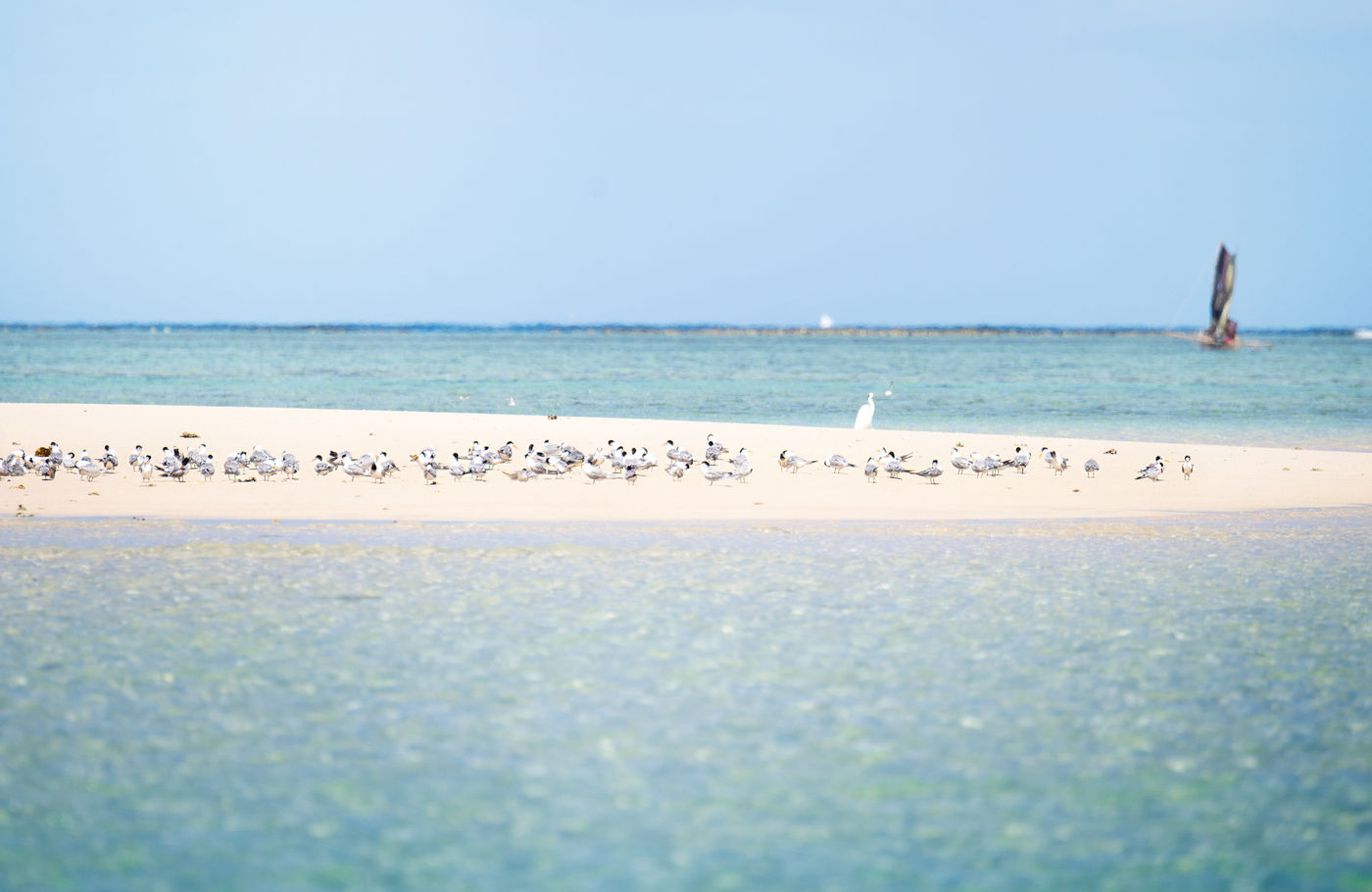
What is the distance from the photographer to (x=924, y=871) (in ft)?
20.5

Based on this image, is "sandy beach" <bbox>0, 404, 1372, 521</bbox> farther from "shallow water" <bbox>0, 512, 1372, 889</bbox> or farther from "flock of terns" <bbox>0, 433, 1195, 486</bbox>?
"shallow water" <bbox>0, 512, 1372, 889</bbox>

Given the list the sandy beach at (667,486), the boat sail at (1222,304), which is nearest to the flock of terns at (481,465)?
the sandy beach at (667,486)

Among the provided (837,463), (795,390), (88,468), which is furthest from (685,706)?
(795,390)

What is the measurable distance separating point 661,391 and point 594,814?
47654 millimetres

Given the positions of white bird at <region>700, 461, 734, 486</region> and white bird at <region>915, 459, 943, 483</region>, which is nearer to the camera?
white bird at <region>700, 461, 734, 486</region>

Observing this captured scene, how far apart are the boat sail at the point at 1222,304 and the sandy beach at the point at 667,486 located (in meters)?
78.7

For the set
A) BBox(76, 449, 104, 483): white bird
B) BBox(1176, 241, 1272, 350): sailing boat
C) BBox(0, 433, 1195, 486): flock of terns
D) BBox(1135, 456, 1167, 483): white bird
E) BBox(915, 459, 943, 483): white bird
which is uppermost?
BBox(1176, 241, 1272, 350): sailing boat

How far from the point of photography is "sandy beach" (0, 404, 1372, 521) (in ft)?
56.0

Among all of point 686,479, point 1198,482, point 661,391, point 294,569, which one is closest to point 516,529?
point 294,569

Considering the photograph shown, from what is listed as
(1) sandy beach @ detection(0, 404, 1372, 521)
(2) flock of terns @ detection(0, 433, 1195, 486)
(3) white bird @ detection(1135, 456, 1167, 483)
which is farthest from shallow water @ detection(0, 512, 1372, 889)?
(3) white bird @ detection(1135, 456, 1167, 483)

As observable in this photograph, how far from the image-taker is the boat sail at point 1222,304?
330 feet

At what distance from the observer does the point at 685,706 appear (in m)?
8.64

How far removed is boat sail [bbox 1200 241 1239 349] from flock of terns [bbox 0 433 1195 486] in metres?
86.3

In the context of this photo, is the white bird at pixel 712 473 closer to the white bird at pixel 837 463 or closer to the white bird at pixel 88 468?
the white bird at pixel 837 463
